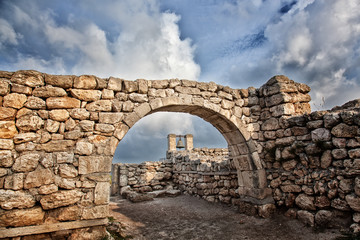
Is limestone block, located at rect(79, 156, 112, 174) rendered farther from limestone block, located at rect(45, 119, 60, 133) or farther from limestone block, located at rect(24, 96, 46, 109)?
limestone block, located at rect(24, 96, 46, 109)

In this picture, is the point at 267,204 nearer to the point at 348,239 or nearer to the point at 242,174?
the point at 242,174

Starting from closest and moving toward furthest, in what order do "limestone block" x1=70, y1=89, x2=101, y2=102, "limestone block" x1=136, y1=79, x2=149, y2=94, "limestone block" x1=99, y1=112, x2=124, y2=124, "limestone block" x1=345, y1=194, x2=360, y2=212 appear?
1. "limestone block" x1=345, y1=194, x2=360, y2=212
2. "limestone block" x1=70, y1=89, x2=101, y2=102
3. "limestone block" x1=99, y1=112, x2=124, y2=124
4. "limestone block" x1=136, y1=79, x2=149, y2=94

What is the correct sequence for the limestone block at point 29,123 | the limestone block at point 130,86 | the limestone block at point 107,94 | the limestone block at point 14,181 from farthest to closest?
1. the limestone block at point 130,86
2. the limestone block at point 107,94
3. the limestone block at point 29,123
4. the limestone block at point 14,181

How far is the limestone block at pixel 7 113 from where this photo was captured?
3.60 metres

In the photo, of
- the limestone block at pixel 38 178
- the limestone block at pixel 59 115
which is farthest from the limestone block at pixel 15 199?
the limestone block at pixel 59 115

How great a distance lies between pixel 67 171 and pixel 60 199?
488 millimetres

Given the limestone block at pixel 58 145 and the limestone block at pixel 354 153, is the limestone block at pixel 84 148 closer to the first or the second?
the limestone block at pixel 58 145

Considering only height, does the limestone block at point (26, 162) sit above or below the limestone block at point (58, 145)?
below

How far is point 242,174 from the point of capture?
6.01 m

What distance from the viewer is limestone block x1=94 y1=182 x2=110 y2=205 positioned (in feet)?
12.8

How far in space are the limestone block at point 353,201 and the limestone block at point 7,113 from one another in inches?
257

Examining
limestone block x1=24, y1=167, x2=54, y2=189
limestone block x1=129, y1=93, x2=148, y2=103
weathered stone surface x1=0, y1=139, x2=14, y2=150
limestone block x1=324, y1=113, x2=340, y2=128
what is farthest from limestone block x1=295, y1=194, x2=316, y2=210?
weathered stone surface x1=0, y1=139, x2=14, y2=150

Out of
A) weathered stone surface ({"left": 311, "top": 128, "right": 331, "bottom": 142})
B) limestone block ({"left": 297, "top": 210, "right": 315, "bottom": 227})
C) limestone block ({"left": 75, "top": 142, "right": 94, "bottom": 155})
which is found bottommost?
limestone block ({"left": 297, "top": 210, "right": 315, "bottom": 227})

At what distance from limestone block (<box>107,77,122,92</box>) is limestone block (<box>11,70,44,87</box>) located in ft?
4.11
